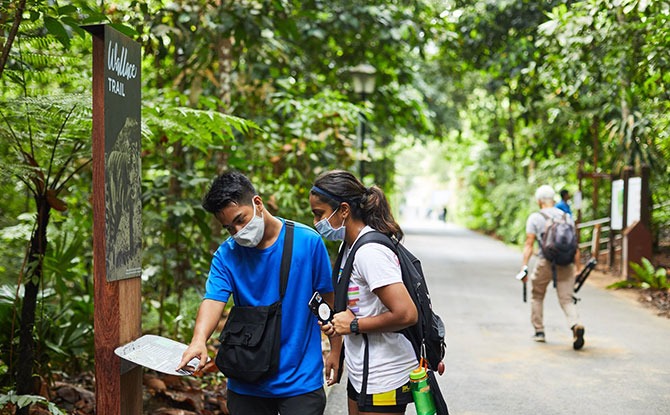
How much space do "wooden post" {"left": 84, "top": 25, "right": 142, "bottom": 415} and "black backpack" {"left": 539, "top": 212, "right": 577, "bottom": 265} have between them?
6.71 metres

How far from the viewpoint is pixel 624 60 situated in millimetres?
12586

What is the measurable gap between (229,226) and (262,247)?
20 centimetres

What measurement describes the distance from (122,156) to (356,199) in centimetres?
115

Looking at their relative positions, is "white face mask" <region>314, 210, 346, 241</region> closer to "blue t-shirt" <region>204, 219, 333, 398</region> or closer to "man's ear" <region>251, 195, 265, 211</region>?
"blue t-shirt" <region>204, 219, 333, 398</region>

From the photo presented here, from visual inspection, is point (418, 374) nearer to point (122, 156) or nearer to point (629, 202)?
point (122, 156)

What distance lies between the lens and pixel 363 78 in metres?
14.9

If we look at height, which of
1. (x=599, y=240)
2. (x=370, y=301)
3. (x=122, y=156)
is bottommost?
(x=599, y=240)

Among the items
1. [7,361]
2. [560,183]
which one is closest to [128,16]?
[7,361]

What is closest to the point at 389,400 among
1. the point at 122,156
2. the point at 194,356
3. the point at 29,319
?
the point at 194,356

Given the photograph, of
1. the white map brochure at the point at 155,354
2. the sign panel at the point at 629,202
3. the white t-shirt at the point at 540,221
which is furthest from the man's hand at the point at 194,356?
the sign panel at the point at 629,202

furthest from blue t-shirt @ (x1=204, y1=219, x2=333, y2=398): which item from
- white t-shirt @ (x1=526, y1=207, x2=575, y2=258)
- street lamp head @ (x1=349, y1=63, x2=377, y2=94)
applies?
street lamp head @ (x1=349, y1=63, x2=377, y2=94)

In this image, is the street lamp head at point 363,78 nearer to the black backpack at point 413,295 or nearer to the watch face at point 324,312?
the black backpack at point 413,295

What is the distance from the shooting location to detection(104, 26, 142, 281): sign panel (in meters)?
3.59

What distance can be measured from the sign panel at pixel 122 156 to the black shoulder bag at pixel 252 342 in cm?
61
